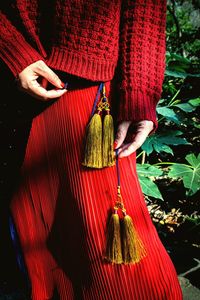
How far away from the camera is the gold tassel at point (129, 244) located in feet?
2.71

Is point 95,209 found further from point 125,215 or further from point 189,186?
point 189,186

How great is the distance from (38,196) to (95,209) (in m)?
0.23

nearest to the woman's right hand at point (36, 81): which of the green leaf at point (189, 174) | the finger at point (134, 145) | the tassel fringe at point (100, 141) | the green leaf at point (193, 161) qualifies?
the tassel fringe at point (100, 141)

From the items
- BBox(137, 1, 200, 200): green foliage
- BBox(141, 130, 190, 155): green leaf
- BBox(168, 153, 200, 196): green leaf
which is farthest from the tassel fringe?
BBox(141, 130, 190, 155): green leaf

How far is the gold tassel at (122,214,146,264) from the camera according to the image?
83 centimetres

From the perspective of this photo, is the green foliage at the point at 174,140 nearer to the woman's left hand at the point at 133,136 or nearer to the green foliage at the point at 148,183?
the green foliage at the point at 148,183

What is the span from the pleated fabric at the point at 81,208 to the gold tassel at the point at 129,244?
1.3 inches

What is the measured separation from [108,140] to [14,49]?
355 mm

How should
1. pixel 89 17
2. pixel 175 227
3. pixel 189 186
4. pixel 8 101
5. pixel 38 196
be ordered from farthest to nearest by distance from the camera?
pixel 175 227 < pixel 189 186 < pixel 8 101 < pixel 38 196 < pixel 89 17

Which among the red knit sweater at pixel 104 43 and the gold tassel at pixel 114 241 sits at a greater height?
the red knit sweater at pixel 104 43

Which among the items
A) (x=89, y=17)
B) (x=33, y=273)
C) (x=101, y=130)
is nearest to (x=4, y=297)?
(x=33, y=273)

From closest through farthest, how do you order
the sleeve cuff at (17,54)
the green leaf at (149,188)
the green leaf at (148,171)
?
the sleeve cuff at (17,54) < the green leaf at (149,188) < the green leaf at (148,171)

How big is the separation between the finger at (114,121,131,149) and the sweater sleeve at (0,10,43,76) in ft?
0.97

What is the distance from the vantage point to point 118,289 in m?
0.85
